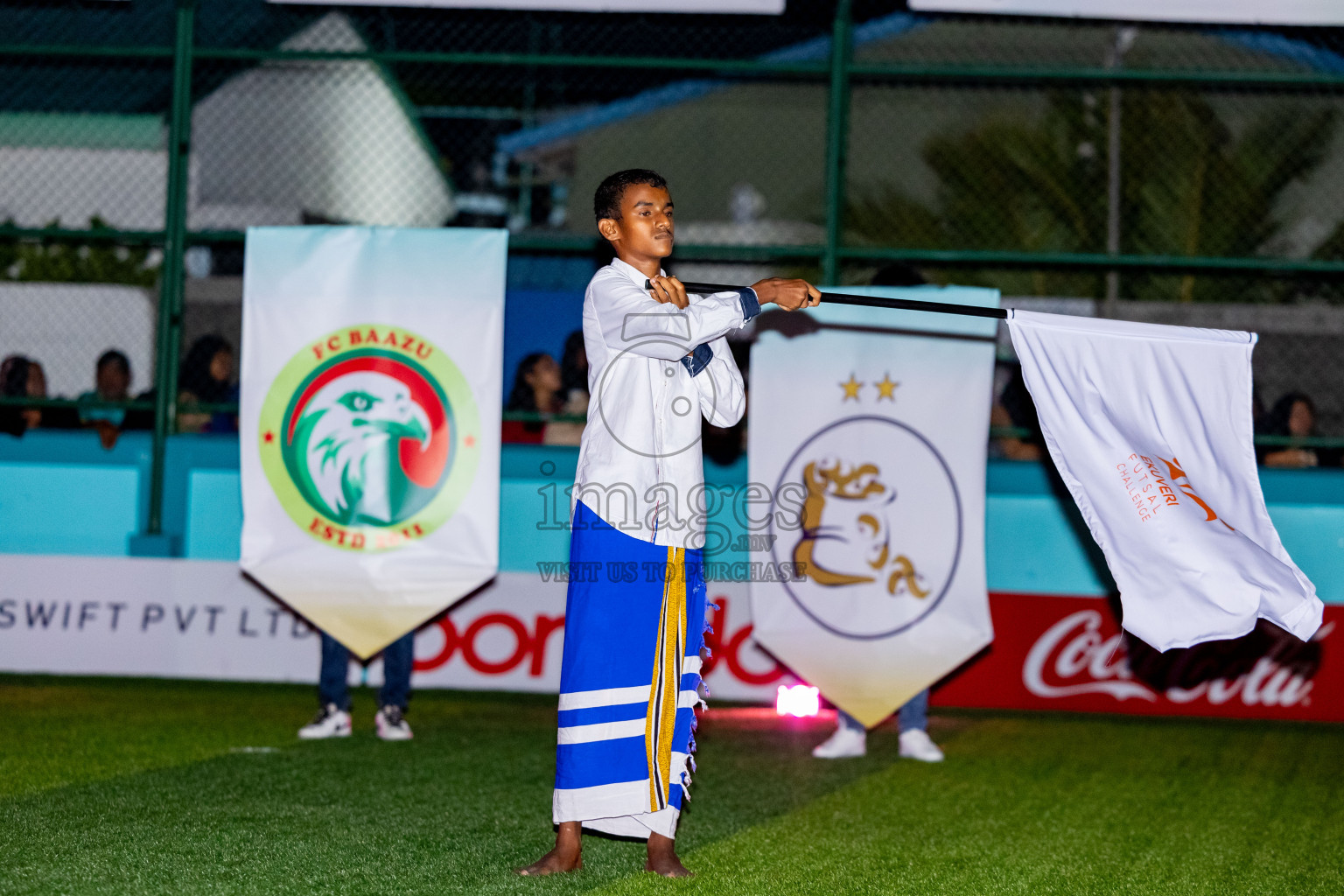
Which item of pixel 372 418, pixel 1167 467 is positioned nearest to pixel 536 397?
pixel 372 418

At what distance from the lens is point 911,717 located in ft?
20.9

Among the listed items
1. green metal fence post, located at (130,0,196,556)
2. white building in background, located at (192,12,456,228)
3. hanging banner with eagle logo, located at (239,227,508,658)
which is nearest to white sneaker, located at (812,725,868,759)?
hanging banner with eagle logo, located at (239,227,508,658)

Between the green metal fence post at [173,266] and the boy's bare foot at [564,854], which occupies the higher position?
the green metal fence post at [173,266]

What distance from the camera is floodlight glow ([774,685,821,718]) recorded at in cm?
647

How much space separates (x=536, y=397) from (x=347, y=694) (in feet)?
7.16

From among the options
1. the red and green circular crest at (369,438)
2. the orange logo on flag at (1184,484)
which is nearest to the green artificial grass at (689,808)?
the red and green circular crest at (369,438)

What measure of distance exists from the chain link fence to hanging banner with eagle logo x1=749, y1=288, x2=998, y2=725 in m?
1.81

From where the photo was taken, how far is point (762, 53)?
16922 millimetres

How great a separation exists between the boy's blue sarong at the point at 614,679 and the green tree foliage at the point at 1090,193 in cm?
1204

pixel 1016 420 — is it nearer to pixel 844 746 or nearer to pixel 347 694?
pixel 844 746

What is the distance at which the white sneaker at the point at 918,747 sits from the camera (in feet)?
20.5

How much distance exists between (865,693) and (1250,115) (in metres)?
11.7

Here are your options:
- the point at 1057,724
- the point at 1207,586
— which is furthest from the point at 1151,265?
the point at 1207,586

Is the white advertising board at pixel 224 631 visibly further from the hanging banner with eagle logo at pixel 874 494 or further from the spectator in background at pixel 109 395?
the spectator in background at pixel 109 395
